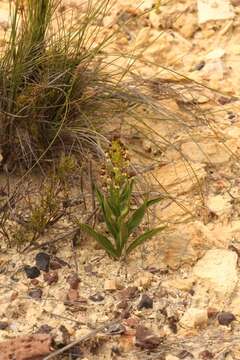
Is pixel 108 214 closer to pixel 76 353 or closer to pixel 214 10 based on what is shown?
pixel 76 353

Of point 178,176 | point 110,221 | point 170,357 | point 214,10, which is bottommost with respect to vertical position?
point 170,357

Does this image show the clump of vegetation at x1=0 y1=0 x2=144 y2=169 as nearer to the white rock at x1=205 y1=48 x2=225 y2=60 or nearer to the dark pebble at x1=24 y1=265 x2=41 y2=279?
the dark pebble at x1=24 y1=265 x2=41 y2=279

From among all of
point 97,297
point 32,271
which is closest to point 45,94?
point 32,271

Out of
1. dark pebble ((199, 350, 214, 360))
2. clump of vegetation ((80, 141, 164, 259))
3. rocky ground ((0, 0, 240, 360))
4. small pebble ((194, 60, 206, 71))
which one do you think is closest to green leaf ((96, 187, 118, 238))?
clump of vegetation ((80, 141, 164, 259))

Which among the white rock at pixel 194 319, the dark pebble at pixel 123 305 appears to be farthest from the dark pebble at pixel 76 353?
the white rock at pixel 194 319

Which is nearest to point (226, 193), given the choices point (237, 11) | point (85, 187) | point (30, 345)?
point (85, 187)

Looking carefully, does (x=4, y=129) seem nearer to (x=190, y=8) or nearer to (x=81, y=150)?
(x=81, y=150)
